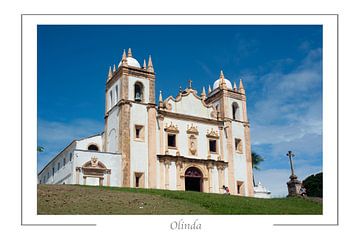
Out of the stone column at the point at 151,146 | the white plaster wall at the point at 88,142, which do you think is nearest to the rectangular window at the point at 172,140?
the stone column at the point at 151,146

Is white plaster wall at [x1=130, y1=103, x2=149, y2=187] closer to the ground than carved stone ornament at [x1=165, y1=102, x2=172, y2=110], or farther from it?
Answer: closer to the ground

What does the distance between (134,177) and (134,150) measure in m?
1.50

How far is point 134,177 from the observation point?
25719mm

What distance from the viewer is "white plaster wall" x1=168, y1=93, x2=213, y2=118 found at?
95.1ft

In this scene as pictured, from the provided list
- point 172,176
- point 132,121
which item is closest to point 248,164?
point 172,176

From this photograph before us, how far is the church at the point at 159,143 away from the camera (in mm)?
25641

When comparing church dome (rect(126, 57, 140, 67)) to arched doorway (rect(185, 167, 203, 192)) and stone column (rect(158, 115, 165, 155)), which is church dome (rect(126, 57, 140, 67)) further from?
arched doorway (rect(185, 167, 203, 192))

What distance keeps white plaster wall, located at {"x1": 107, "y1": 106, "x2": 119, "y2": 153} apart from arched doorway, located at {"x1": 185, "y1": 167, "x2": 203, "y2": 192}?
4528 millimetres

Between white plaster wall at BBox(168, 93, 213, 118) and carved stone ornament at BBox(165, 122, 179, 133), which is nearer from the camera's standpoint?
carved stone ornament at BBox(165, 122, 179, 133)

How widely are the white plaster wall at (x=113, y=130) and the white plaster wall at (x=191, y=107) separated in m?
3.54

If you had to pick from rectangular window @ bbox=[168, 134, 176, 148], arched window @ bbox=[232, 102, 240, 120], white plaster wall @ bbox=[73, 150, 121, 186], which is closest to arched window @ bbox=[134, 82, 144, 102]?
rectangular window @ bbox=[168, 134, 176, 148]
